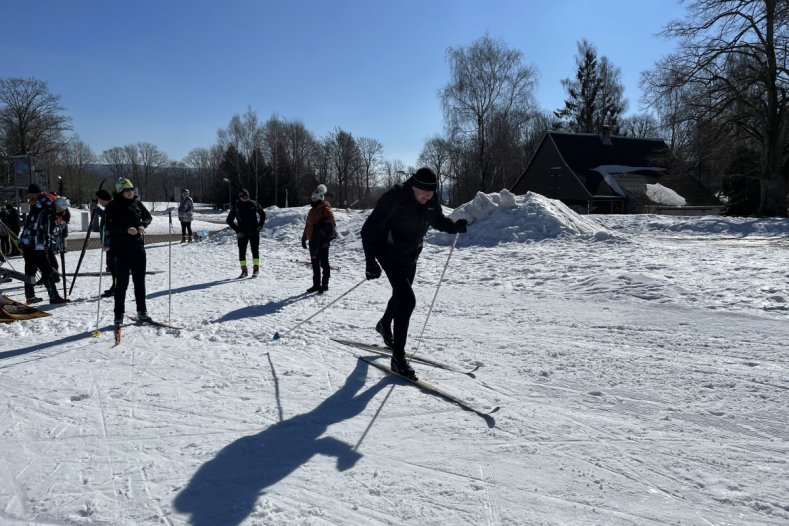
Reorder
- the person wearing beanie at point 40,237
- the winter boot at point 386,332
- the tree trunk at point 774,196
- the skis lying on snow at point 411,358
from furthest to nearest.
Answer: the tree trunk at point 774,196 → the person wearing beanie at point 40,237 → the winter boot at point 386,332 → the skis lying on snow at point 411,358

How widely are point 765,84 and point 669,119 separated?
431 centimetres

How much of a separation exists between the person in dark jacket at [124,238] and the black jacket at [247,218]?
15.2 ft

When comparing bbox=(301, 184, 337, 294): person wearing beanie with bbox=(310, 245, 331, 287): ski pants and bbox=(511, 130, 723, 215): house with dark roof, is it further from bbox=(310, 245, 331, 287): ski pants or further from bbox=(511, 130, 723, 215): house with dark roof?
bbox=(511, 130, 723, 215): house with dark roof

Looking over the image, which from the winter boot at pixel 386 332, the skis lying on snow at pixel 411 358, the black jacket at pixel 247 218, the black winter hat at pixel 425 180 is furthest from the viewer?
the black jacket at pixel 247 218

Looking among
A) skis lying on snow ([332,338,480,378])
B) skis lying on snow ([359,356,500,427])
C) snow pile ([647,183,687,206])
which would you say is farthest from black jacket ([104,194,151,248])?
snow pile ([647,183,687,206])

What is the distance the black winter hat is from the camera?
15.5 feet

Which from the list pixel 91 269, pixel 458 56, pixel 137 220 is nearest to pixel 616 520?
pixel 137 220

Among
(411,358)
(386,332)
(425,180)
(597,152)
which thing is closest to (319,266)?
(386,332)

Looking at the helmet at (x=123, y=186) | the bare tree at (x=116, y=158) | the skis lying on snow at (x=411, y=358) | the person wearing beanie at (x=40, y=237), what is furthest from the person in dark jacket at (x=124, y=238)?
the bare tree at (x=116, y=158)

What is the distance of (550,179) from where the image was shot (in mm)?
39281

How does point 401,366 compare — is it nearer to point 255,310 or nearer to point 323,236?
point 255,310

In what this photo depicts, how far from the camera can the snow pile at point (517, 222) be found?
15234mm

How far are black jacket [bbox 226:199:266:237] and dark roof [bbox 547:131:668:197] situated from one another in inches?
1182

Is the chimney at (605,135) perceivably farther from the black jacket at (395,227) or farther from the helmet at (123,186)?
the black jacket at (395,227)
